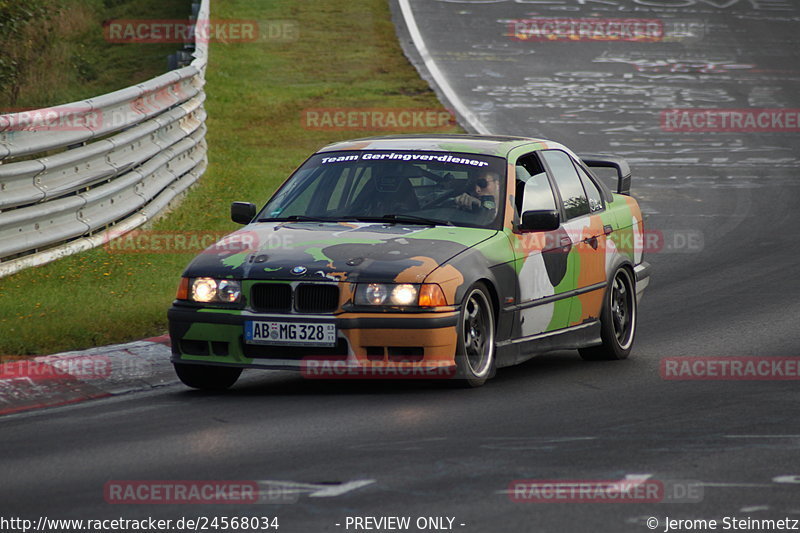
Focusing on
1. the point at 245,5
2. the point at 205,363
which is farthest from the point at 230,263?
the point at 245,5

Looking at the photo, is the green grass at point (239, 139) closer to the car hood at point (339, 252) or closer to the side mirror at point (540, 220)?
the car hood at point (339, 252)

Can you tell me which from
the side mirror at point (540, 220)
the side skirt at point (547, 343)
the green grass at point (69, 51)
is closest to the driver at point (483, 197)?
the side mirror at point (540, 220)

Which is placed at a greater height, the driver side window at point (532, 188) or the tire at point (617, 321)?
the driver side window at point (532, 188)

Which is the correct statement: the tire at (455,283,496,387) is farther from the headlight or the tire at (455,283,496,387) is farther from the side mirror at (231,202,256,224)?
the side mirror at (231,202,256,224)

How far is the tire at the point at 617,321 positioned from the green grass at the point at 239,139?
3.15m

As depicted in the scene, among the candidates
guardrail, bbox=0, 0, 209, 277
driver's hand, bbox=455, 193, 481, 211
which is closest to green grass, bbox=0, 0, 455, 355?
guardrail, bbox=0, 0, 209, 277

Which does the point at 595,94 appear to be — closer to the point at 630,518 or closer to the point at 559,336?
the point at 559,336

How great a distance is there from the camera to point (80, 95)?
22.6 metres

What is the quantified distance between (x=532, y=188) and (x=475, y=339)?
1.54m

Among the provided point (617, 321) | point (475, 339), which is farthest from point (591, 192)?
point (475, 339)

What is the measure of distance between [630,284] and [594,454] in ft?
13.8

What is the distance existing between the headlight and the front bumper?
0.22 ft

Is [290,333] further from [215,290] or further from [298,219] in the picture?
[298,219]

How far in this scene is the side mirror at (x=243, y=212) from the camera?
9.59m
